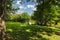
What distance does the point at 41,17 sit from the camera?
55344mm

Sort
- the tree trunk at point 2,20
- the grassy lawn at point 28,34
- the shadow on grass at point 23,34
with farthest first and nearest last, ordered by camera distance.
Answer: the grassy lawn at point 28,34 → the shadow on grass at point 23,34 → the tree trunk at point 2,20

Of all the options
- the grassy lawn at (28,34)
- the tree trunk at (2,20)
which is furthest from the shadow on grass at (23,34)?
the tree trunk at (2,20)

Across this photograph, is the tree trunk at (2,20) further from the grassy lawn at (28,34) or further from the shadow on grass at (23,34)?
the shadow on grass at (23,34)

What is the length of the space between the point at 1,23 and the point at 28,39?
4493mm

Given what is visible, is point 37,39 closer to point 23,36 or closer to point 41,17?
point 23,36

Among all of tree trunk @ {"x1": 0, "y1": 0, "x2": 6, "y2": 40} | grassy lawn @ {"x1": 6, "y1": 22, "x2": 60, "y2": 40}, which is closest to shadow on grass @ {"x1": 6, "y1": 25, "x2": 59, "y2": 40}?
grassy lawn @ {"x1": 6, "y1": 22, "x2": 60, "y2": 40}

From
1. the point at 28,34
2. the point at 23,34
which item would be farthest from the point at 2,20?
the point at 28,34

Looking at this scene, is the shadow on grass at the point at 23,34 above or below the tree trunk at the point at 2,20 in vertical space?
below

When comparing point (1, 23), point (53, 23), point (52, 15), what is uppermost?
point (1, 23)

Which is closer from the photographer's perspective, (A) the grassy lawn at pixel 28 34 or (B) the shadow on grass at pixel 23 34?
(B) the shadow on grass at pixel 23 34

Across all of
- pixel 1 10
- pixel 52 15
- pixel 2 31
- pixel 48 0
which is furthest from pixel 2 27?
pixel 52 15

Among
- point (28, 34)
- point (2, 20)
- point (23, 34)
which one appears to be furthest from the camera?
point (28, 34)

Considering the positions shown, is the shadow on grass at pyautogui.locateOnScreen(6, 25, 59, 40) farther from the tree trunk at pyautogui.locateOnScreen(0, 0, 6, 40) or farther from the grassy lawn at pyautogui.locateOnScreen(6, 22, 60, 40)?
the tree trunk at pyautogui.locateOnScreen(0, 0, 6, 40)

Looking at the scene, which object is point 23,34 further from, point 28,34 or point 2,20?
point 2,20
